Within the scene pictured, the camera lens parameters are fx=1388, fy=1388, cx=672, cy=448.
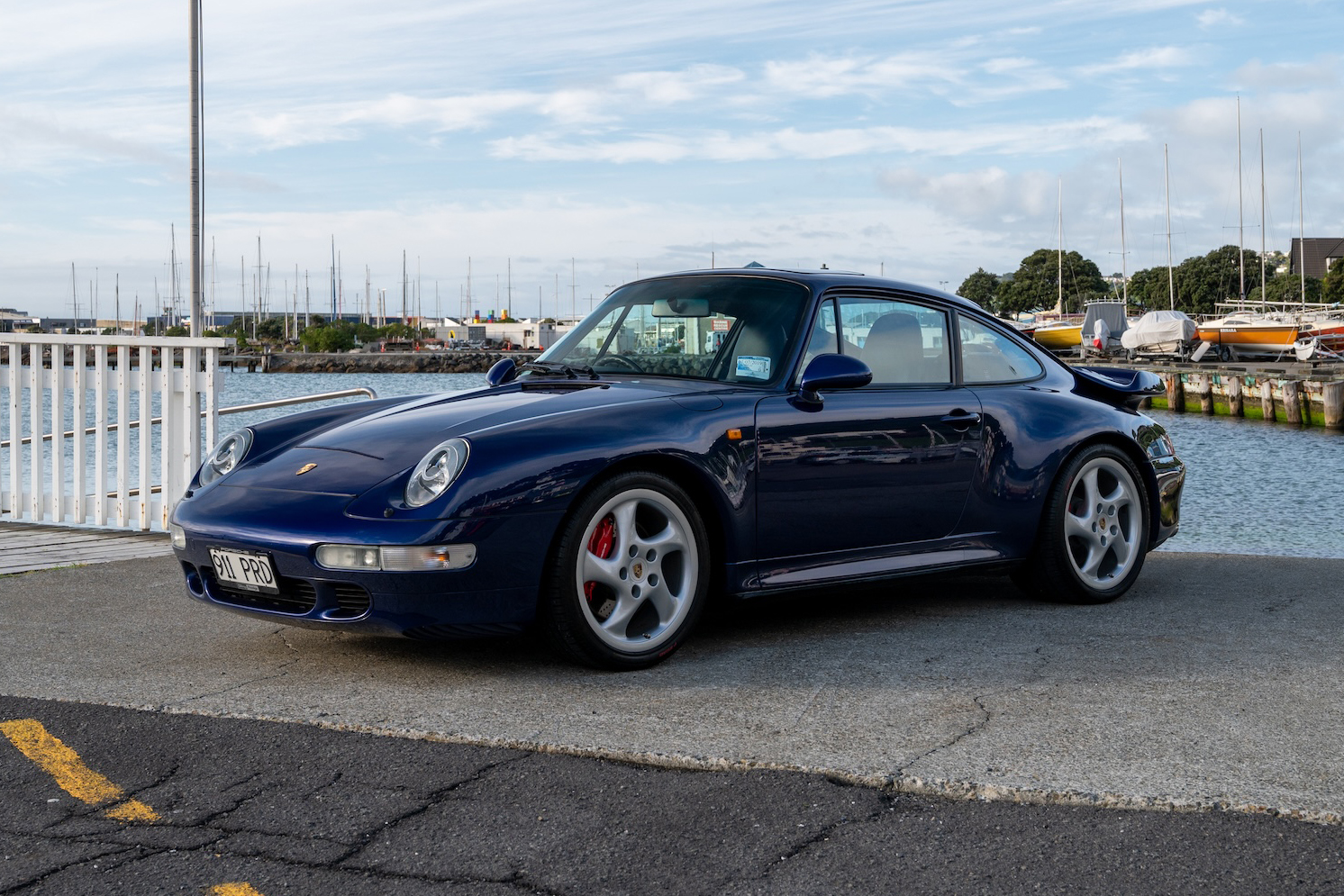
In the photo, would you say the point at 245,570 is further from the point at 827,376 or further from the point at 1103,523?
the point at 1103,523

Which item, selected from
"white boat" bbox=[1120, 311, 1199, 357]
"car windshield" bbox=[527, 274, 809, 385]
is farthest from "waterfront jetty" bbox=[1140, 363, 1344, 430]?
"car windshield" bbox=[527, 274, 809, 385]

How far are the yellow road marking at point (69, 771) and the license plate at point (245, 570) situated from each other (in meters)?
0.77

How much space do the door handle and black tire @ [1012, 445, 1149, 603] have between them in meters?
0.57

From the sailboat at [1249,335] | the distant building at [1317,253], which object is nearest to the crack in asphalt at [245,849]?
the sailboat at [1249,335]

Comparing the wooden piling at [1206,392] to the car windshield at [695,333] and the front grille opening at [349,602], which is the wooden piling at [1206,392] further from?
the front grille opening at [349,602]

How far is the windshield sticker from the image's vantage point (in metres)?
5.12

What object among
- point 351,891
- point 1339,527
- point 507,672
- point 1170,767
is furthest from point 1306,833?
point 1339,527

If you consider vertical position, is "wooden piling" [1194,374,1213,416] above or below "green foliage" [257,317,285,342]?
below

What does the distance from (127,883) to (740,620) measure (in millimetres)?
3140

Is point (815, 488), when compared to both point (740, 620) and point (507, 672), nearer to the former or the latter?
point (740, 620)

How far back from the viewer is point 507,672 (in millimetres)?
4508

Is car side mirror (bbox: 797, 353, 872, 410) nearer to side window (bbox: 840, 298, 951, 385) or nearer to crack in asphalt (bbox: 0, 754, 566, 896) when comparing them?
side window (bbox: 840, 298, 951, 385)

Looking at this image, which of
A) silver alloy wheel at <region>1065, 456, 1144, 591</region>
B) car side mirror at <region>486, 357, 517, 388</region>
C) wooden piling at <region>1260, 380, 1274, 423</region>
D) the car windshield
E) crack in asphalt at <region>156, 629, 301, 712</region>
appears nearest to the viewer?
crack in asphalt at <region>156, 629, 301, 712</region>

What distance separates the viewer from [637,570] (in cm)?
458
